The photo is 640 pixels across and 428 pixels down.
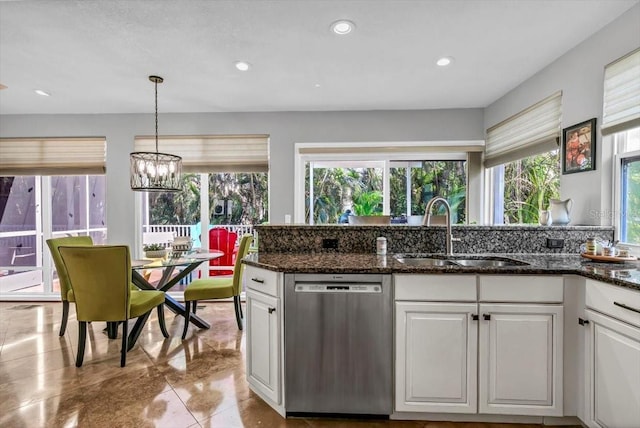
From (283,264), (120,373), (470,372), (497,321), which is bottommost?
(120,373)

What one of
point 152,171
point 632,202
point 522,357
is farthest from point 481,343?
point 152,171

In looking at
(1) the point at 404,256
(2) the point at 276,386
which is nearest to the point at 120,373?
(2) the point at 276,386

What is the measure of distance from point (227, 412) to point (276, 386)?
36 cm

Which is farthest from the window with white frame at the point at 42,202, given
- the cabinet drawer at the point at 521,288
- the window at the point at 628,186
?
the window at the point at 628,186

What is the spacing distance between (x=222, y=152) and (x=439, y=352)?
3.39 m

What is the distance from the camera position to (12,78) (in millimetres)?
2990

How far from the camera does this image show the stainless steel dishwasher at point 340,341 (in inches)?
67.2

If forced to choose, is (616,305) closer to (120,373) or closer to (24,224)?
(120,373)

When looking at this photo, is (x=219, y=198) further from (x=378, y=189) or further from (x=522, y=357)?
(x=522, y=357)

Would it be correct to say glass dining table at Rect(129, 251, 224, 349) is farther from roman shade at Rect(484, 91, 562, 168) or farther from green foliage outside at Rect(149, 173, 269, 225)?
roman shade at Rect(484, 91, 562, 168)

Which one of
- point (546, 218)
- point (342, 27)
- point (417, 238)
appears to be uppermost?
point (342, 27)

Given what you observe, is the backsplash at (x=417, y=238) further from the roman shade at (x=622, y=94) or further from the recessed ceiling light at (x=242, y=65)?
the recessed ceiling light at (x=242, y=65)

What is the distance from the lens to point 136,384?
2158mm

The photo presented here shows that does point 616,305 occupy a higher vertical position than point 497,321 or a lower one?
higher
